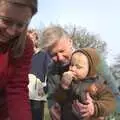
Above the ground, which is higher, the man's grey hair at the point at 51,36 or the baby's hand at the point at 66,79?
the man's grey hair at the point at 51,36

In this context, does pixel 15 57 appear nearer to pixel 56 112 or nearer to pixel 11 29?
pixel 11 29

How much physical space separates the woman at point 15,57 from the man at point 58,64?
0.95 meters

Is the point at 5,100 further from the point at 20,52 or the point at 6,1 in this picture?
the point at 6,1

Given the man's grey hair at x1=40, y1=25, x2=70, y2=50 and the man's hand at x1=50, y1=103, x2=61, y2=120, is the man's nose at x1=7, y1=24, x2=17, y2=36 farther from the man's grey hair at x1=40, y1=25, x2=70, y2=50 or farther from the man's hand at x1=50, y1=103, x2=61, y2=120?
the man's hand at x1=50, y1=103, x2=61, y2=120

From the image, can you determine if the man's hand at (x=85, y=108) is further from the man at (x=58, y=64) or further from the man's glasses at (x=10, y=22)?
the man's glasses at (x=10, y=22)

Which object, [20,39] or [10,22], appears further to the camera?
[20,39]

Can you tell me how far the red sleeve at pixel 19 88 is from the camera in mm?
2865

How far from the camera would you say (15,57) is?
2797mm

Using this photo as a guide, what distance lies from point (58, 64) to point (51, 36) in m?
0.25

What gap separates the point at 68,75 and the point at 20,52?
1031 mm

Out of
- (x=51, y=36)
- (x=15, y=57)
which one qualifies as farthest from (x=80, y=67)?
(x=15, y=57)

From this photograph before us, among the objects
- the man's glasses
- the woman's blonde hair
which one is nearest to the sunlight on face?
the woman's blonde hair


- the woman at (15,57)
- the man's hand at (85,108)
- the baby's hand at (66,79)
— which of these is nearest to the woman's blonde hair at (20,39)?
the woman at (15,57)

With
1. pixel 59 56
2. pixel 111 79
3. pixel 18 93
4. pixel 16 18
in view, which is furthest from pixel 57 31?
pixel 16 18
